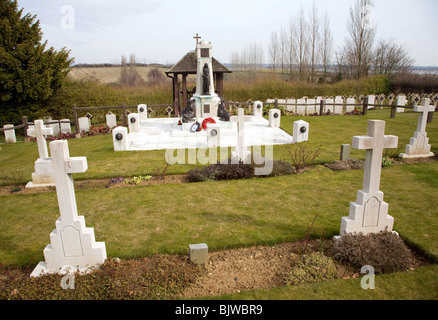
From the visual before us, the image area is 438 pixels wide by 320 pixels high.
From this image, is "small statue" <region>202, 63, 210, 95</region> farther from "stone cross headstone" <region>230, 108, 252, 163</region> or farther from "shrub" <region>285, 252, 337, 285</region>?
"shrub" <region>285, 252, 337, 285</region>

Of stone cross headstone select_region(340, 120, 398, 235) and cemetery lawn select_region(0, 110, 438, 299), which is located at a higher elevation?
stone cross headstone select_region(340, 120, 398, 235)

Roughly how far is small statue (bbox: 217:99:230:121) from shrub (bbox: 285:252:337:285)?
11.1m

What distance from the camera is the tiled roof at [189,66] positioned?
17.3 metres

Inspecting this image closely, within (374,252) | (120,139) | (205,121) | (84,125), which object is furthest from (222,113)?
(374,252)

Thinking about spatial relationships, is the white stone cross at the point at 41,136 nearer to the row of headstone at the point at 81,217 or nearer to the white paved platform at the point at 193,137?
the row of headstone at the point at 81,217

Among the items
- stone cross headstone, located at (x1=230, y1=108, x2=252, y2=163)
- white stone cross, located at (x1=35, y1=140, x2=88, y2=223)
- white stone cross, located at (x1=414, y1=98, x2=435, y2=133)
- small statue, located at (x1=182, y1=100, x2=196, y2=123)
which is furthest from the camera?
small statue, located at (x1=182, y1=100, x2=196, y2=123)

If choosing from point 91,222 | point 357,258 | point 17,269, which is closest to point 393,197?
point 357,258

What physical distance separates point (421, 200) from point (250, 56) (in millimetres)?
31823

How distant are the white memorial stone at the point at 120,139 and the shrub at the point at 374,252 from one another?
8862 millimetres

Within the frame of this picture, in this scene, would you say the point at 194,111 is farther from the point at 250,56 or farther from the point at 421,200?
the point at 250,56

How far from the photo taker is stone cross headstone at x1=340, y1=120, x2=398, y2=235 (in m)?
4.32

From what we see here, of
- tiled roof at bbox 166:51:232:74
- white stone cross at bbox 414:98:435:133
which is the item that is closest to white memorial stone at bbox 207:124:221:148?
white stone cross at bbox 414:98:435:133

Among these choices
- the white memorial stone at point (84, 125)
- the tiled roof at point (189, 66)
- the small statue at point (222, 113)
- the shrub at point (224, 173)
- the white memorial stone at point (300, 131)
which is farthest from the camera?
the tiled roof at point (189, 66)

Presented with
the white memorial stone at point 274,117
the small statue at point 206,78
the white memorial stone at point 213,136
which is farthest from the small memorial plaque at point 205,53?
the white memorial stone at point 213,136
